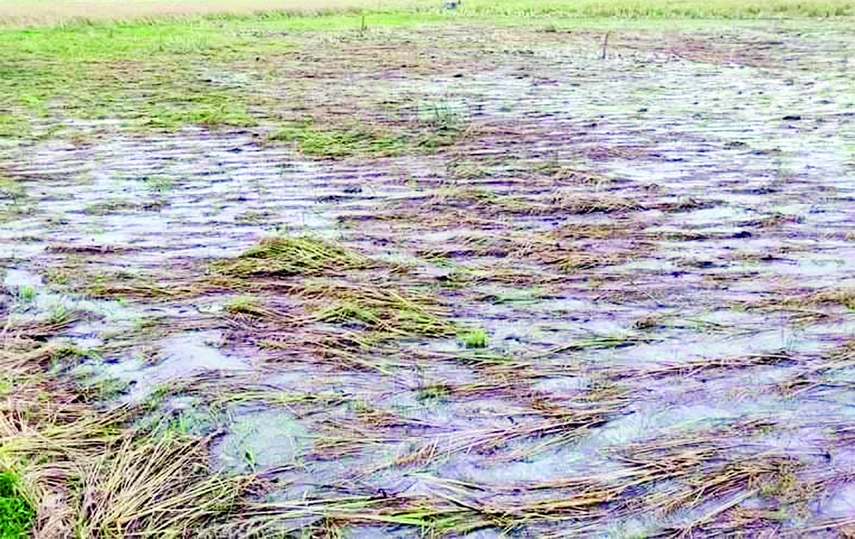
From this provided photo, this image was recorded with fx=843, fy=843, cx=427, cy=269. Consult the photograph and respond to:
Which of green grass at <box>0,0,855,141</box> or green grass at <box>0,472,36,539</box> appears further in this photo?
green grass at <box>0,0,855,141</box>

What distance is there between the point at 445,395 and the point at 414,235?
5.96 feet

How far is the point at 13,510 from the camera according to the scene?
2.29m

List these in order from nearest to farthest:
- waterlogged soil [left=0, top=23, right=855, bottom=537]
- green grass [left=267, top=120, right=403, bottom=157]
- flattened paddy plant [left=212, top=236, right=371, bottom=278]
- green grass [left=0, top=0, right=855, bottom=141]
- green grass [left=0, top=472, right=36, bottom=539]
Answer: green grass [left=0, top=472, right=36, bottom=539]
waterlogged soil [left=0, top=23, right=855, bottom=537]
flattened paddy plant [left=212, top=236, right=371, bottom=278]
green grass [left=267, top=120, right=403, bottom=157]
green grass [left=0, top=0, right=855, bottom=141]

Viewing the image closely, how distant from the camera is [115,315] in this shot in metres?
3.66

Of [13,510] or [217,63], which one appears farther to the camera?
[217,63]

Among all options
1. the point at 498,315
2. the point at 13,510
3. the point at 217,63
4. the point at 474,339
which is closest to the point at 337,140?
the point at 498,315

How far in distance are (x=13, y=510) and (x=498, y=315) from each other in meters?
2.00

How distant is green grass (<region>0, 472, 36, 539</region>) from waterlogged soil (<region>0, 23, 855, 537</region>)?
0.53 meters

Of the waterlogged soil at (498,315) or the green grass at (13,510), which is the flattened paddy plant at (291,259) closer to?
the waterlogged soil at (498,315)

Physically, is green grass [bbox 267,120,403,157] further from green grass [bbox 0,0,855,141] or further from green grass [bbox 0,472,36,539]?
green grass [bbox 0,472,36,539]

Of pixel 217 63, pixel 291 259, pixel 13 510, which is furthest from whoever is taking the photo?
pixel 217 63

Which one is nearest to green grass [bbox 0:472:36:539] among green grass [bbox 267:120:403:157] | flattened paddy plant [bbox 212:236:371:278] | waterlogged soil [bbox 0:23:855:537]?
waterlogged soil [bbox 0:23:855:537]

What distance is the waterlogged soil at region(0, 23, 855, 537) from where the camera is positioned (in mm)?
2439

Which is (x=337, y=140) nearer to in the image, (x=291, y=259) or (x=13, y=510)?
(x=291, y=259)
